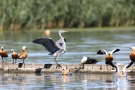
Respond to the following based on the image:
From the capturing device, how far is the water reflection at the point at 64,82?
17078 millimetres

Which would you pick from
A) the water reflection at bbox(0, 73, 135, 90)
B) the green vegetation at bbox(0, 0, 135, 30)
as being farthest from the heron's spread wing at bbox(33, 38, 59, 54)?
the green vegetation at bbox(0, 0, 135, 30)

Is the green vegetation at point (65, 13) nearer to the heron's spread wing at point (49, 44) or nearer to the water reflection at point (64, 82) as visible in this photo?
the heron's spread wing at point (49, 44)

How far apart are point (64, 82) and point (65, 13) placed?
3423cm

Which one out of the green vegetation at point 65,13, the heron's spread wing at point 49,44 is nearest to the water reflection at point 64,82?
the heron's spread wing at point 49,44

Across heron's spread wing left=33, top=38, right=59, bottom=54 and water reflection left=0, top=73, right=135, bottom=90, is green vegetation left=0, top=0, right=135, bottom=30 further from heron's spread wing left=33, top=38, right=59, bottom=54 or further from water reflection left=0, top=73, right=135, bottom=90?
water reflection left=0, top=73, right=135, bottom=90

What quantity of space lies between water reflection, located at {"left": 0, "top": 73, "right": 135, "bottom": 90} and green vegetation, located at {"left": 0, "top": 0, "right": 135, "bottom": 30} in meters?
30.7

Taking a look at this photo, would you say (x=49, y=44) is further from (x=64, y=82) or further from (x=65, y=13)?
(x=65, y=13)

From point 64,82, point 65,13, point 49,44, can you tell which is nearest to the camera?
point 64,82

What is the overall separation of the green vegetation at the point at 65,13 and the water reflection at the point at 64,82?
30.7 metres

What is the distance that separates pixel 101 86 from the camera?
17.1 metres

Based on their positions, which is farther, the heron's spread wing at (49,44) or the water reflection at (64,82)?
the heron's spread wing at (49,44)

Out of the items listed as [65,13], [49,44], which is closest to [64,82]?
[49,44]

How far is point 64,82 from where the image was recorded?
720 inches

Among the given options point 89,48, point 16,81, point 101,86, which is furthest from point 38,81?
point 89,48
